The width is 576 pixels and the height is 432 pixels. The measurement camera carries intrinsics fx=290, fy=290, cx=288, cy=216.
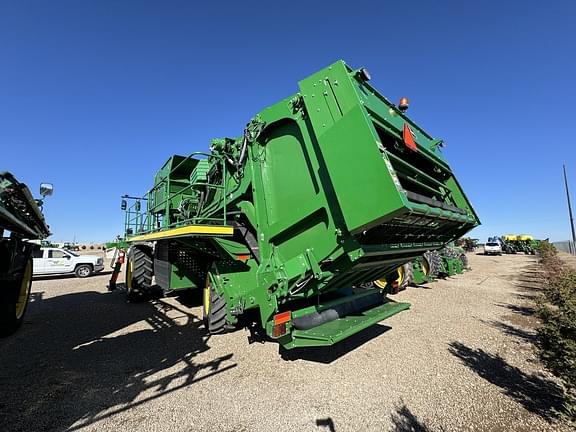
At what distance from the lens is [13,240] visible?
188 inches

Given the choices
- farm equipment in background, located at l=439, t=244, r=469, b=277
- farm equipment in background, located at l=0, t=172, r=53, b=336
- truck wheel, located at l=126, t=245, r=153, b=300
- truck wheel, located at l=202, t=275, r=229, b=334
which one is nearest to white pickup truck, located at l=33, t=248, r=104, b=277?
truck wheel, located at l=126, t=245, r=153, b=300

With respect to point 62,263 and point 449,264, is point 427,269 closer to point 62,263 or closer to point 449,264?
point 449,264

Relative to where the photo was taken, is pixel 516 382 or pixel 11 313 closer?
pixel 516 382

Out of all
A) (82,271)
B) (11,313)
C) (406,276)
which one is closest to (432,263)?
(406,276)

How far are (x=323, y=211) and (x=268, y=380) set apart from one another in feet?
7.14

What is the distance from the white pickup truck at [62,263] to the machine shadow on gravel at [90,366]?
9448 millimetres

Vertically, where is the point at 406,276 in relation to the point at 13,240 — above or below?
below

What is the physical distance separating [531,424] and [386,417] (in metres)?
1.32

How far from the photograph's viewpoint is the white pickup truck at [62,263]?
13953 mm

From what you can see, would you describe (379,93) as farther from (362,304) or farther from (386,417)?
(386,417)

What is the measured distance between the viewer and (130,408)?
295cm

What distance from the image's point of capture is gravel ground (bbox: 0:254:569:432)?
109 inches

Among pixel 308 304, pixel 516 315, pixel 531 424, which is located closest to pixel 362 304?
pixel 308 304

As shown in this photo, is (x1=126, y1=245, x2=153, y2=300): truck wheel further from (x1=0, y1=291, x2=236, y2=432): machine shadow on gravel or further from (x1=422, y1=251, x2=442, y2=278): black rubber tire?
(x1=422, y1=251, x2=442, y2=278): black rubber tire
